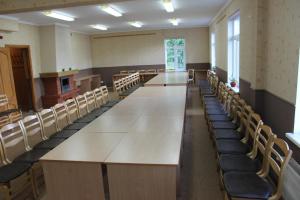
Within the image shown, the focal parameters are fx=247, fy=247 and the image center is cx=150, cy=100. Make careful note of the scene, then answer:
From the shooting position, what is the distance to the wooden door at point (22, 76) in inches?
298

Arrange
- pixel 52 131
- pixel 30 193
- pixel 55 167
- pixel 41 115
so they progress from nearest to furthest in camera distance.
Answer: pixel 55 167 < pixel 30 193 < pixel 41 115 < pixel 52 131

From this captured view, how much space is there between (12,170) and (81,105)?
88.4 inches

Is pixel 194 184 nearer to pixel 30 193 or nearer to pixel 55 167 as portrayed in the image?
pixel 55 167

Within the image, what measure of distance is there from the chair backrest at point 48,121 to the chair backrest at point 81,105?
2.33 feet

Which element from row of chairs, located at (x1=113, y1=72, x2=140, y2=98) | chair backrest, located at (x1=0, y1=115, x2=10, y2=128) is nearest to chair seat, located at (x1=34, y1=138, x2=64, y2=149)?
chair backrest, located at (x1=0, y1=115, x2=10, y2=128)

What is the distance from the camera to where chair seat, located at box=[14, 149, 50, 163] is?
2.70m

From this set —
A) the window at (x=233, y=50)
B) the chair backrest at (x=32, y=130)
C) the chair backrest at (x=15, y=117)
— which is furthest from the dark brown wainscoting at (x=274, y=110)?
the chair backrest at (x=15, y=117)

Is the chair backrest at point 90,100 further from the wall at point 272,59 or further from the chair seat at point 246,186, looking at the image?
the chair seat at point 246,186

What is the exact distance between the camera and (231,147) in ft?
8.99

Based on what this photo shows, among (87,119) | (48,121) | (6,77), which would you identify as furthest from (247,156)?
(6,77)

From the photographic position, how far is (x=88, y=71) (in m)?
11.8

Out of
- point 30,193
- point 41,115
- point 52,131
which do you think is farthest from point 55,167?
point 52,131

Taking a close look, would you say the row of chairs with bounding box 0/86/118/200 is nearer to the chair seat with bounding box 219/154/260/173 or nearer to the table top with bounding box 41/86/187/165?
the table top with bounding box 41/86/187/165

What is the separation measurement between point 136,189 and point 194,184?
110 centimetres
